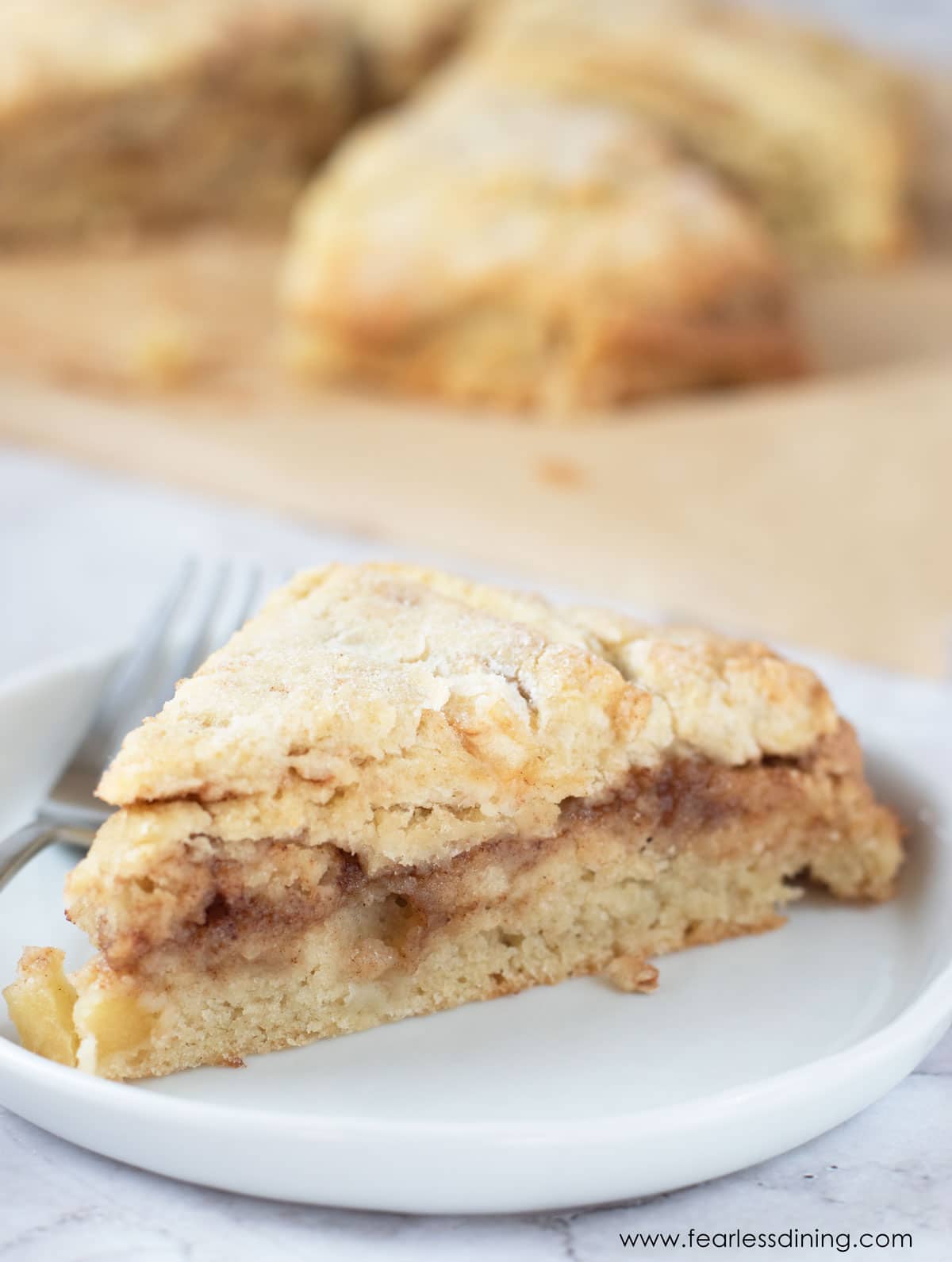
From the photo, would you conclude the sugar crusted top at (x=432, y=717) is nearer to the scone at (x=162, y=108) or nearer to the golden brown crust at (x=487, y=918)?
the golden brown crust at (x=487, y=918)

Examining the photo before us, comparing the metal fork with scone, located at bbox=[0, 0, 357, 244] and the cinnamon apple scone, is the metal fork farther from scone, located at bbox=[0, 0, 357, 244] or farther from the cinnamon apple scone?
the cinnamon apple scone

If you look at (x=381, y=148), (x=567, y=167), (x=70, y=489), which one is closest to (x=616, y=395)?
(x=567, y=167)

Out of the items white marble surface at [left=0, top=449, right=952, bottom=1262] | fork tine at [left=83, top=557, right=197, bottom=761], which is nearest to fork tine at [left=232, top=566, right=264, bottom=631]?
fork tine at [left=83, top=557, right=197, bottom=761]

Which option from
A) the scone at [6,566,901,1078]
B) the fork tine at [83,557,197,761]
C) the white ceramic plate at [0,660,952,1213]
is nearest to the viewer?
the white ceramic plate at [0,660,952,1213]

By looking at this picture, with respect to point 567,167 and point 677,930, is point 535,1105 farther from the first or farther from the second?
point 567,167

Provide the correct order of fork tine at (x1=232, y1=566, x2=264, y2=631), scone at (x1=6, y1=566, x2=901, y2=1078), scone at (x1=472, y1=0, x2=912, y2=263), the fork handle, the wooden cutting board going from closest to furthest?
scone at (x1=6, y1=566, x2=901, y2=1078) → the fork handle → fork tine at (x1=232, y1=566, x2=264, y2=631) → the wooden cutting board → scone at (x1=472, y1=0, x2=912, y2=263)

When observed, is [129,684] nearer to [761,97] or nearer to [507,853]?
[507,853]

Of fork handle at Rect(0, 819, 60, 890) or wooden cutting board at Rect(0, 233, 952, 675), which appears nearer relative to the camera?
fork handle at Rect(0, 819, 60, 890)
